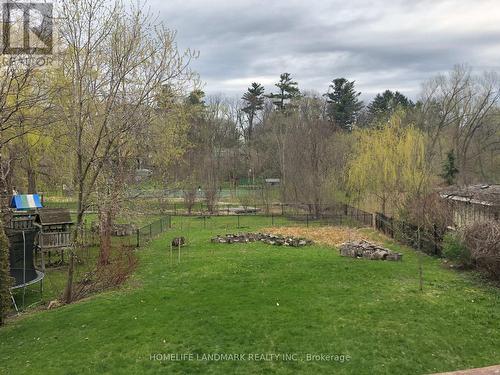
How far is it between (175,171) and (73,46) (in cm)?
3113

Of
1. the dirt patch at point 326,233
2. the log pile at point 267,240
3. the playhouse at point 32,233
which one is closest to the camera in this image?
the playhouse at point 32,233

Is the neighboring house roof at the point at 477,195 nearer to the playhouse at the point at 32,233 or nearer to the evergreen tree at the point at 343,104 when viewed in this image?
the playhouse at the point at 32,233

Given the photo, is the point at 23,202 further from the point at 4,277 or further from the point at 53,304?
the point at 4,277

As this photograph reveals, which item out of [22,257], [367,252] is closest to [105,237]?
[22,257]

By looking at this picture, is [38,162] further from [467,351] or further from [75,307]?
[467,351]

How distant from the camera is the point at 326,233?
26.3 metres

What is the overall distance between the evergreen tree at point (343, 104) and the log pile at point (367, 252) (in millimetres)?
51057

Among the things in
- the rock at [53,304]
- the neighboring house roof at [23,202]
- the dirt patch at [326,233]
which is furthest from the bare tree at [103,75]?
the dirt patch at [326,233]

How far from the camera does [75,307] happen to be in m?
11.3

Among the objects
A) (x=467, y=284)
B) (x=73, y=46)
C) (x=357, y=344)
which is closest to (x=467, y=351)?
(x=357, y=344)

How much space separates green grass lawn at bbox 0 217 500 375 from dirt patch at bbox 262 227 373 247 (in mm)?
8260

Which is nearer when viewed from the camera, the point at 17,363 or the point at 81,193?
the point at 17,363

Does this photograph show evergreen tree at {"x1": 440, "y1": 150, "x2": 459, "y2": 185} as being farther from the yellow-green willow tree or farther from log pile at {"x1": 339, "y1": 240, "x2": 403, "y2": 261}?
log pile at {"x1": 339, "y1": 240, "x2": 403, "y2": 261}

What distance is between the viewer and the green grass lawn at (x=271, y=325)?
7816 mm
